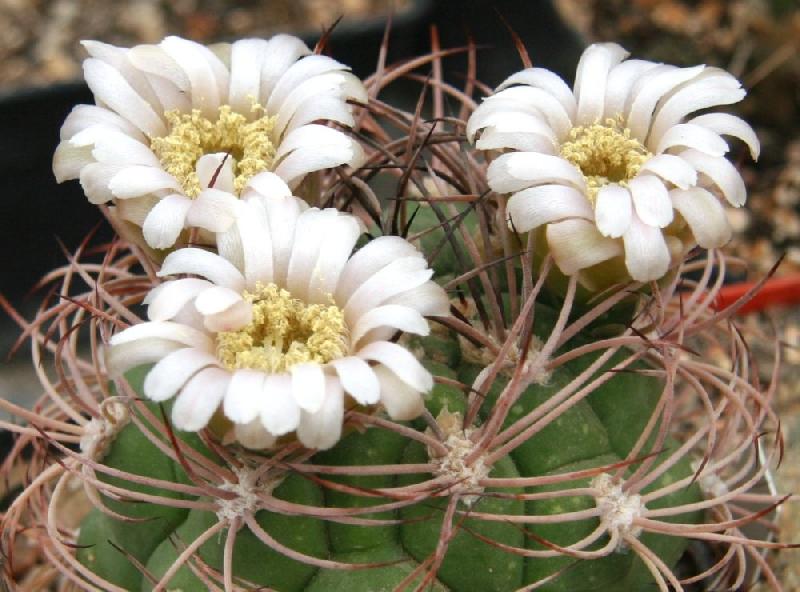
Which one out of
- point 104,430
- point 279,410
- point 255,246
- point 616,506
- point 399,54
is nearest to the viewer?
point 279,410

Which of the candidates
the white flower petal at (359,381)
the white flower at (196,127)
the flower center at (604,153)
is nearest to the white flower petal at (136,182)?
the white flower at (196,127)

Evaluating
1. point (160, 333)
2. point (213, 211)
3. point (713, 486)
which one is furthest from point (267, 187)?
point (713, 486)

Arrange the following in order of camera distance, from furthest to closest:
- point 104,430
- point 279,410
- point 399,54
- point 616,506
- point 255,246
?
1. point 399,54
2. point 104,430
3. point 616,506
4. point 255,246
5. point 279,410

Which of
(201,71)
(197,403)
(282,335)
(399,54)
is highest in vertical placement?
(399,54)

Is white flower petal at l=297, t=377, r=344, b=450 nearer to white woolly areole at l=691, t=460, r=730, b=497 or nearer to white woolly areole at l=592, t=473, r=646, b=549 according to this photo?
white woolly areole at l=592, t=473, r=646, b=549

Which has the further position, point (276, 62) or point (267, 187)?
point (276, 62)

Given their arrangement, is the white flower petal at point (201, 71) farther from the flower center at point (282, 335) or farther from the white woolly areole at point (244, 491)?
the white woolly areole at point (244, 491)

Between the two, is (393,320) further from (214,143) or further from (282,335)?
(214,143)
